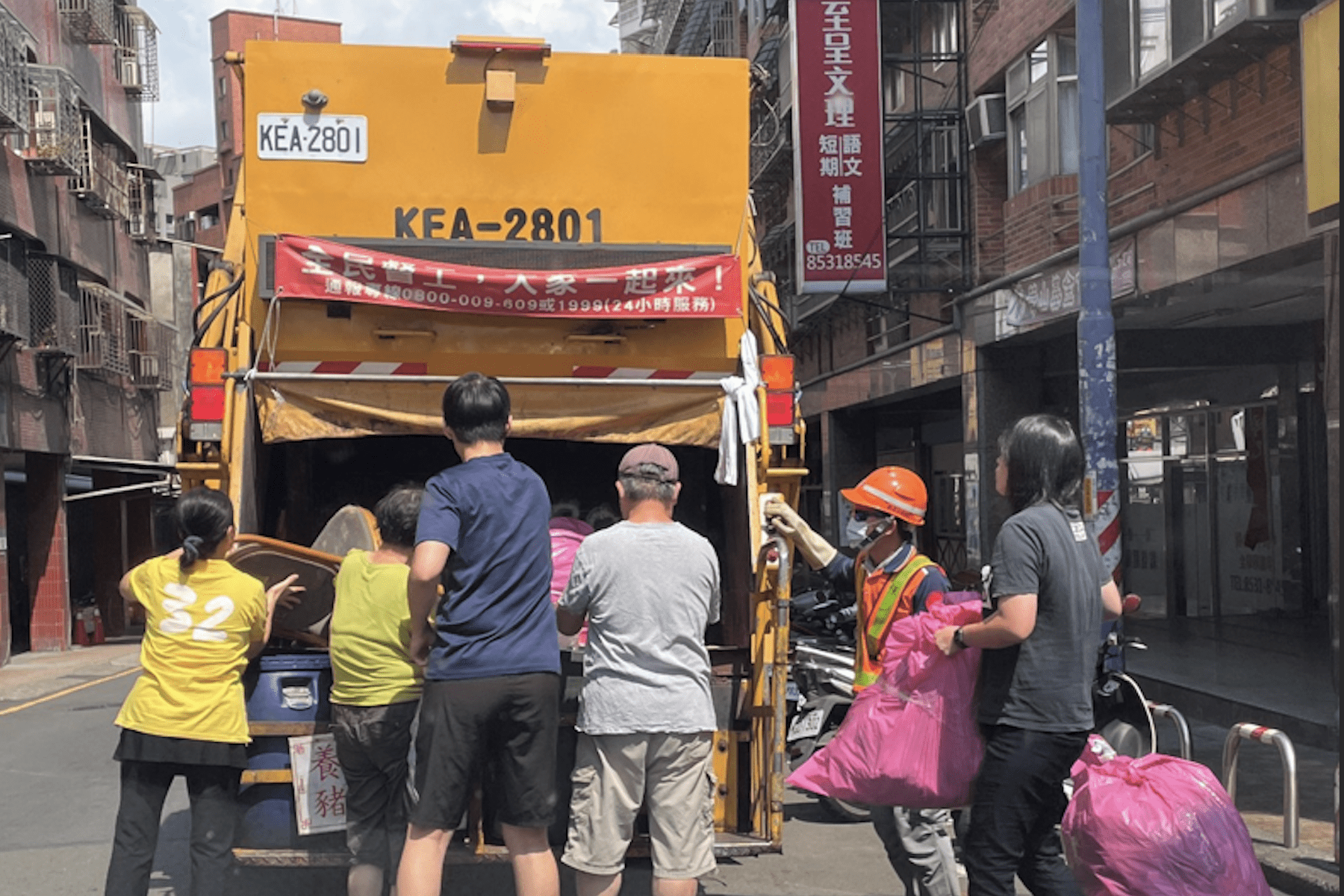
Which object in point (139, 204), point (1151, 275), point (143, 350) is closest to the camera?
point (1151, 275)

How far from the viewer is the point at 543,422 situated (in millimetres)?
6277

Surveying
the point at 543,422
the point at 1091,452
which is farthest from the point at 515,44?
the point at 1091,452

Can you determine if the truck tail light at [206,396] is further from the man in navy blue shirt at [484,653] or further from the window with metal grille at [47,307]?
the window with metal grille at [47,307]

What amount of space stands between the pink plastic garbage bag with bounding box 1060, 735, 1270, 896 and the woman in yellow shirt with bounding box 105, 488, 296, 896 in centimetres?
279

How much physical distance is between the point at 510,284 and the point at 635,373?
69 cm

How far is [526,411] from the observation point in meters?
6.28

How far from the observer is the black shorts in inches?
170

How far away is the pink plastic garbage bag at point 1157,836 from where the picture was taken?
13.2 feet

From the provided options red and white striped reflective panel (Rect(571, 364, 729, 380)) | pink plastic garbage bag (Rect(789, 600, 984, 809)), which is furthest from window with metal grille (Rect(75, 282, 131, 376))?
pink plastic garbage bag (Rect(789, 600, 984, 809))

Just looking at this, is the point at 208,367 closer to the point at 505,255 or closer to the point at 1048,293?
the point at 505,255

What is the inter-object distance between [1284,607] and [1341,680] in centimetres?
1365

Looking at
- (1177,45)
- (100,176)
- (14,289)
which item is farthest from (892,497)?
(100,176)

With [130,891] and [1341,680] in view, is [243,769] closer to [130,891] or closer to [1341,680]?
[130,891]

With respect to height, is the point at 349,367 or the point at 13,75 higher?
the point at 13,75
